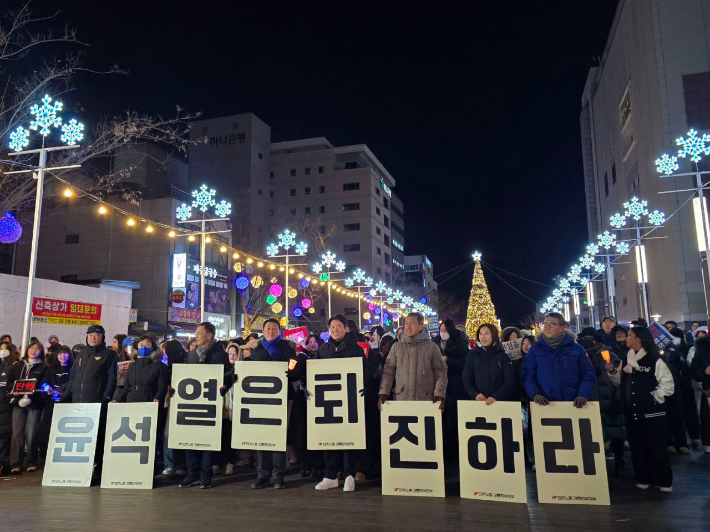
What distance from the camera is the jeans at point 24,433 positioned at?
8.13m

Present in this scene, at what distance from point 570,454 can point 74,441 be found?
6.37 metres

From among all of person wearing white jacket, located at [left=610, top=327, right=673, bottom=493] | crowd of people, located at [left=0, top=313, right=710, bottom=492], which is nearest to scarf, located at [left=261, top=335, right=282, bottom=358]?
crowd of people, located at [left=0, top=313, right=710, bottom=492]

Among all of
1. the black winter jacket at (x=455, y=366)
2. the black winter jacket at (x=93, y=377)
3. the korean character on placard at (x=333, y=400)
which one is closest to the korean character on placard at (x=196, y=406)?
the black winter jacket at (x=93, y=377)

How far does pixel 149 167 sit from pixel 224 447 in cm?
4811

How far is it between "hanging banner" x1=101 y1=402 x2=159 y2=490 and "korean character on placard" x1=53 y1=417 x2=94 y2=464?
0.34 meters

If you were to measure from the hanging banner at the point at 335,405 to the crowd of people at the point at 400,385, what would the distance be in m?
0.18

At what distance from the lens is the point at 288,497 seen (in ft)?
21.1

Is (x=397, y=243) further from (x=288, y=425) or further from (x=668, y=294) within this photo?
(x=288, y=425)

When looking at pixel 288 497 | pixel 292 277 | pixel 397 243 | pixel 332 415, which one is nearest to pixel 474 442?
pixel 332 415

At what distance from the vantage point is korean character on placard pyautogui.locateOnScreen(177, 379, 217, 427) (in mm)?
7215

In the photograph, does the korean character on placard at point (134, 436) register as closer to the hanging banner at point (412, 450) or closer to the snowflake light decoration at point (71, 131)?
the hanging banner at point (412, 450)

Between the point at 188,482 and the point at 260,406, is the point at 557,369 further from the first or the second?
the point at 188,482

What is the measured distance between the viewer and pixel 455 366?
25.5ft

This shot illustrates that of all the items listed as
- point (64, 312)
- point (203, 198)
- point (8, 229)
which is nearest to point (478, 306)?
point (203, 198)
